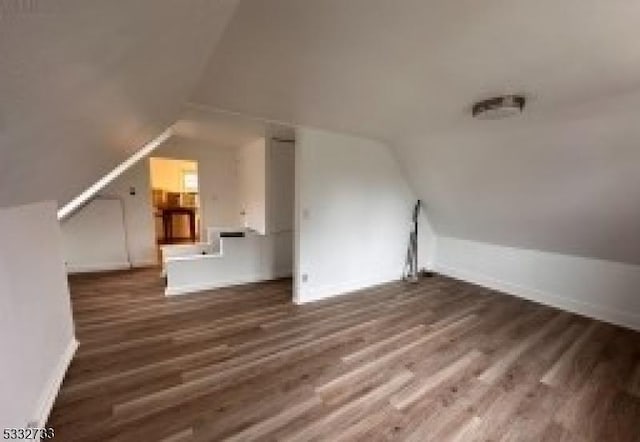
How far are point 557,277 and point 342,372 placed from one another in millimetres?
2954

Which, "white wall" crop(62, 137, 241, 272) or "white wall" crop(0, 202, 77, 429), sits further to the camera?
"white wall" crop(62, 137, 241, 272)

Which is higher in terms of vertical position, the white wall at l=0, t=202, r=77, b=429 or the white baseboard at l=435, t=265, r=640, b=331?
the white wall at l=0, t=202, r=77, b=429

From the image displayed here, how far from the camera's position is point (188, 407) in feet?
5.91

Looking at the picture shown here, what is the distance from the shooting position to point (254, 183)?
4598 millimetres

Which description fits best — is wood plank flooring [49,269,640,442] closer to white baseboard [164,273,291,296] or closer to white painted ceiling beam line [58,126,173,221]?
white baseboard [164,273,291,296]

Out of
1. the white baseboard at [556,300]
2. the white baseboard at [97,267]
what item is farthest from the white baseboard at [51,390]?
the white baseboard at [556,300]

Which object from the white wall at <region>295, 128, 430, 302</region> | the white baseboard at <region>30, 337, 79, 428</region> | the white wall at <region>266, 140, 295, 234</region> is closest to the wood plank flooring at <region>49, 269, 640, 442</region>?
the white baseboard at <region>30, 337, 79, 428</region>

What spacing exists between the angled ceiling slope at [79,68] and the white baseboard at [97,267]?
3670mm

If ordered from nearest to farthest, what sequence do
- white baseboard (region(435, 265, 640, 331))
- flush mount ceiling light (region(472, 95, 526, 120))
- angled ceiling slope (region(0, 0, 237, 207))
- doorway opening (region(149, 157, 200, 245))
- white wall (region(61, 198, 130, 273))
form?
angled ceiling slope (region(0, 0, 237, 207))
flush mount ceiling light (region(472, 95, 526, 120))
white baseboard (region(435, 265, 640, 331))
white wall (region(61, 198, 130, 273))
doorway opening (region(149, 157, 200, 245))

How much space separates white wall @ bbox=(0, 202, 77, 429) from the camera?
1.37 metres

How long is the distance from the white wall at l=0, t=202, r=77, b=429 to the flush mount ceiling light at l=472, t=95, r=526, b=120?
2.91 metres

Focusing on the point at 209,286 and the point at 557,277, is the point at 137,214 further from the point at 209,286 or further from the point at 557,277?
the point at 557,277

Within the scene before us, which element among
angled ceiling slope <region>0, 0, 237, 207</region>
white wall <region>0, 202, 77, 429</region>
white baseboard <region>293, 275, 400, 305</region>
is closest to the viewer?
angled ceiling slope <region>0, 0, 237, 207</region>

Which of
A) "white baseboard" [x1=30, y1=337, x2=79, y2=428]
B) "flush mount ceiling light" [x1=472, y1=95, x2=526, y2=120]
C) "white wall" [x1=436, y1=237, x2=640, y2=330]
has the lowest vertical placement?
"white baseboard" [x1=30, y1=337, x2=79, y2=428]
